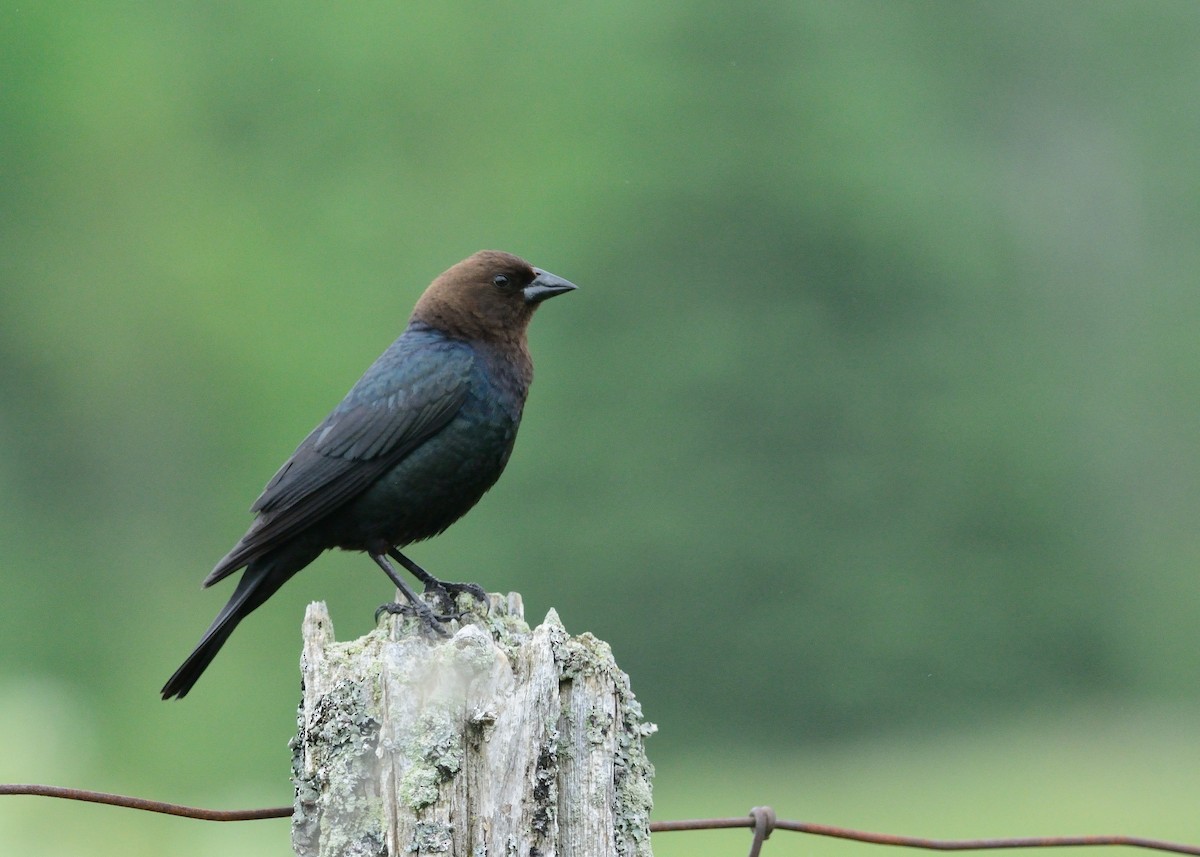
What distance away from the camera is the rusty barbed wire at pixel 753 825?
2836 millimetres

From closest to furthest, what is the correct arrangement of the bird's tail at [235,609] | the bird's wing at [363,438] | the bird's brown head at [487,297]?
1. the bird's tail at [235,609]
2. the bird's wing at [363,438]
3. the bird's brown head at [487,297]

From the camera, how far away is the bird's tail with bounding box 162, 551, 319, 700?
12.9 ft

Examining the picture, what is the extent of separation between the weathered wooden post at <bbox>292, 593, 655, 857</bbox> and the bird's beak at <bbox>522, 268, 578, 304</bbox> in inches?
92.4

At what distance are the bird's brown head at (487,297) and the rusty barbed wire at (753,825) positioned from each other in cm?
189

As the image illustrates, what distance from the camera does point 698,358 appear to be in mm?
23719

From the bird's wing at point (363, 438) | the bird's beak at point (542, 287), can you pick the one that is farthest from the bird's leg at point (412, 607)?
the bird's beak at point (542, 287)

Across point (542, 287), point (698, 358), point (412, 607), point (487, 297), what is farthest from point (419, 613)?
point (698, 358)

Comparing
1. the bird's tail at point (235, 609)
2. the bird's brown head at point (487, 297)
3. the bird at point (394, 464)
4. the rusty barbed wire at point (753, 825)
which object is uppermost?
the bird's brown head at point (487, 297)

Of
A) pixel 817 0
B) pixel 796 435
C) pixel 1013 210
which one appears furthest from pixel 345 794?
pixel 817 0

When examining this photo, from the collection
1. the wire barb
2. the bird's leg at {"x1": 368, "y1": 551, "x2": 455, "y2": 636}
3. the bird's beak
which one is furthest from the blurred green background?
the wire barb

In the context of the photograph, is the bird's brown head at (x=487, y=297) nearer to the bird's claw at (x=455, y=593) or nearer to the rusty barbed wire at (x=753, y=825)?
the bird's claw at (x=455, y=593)

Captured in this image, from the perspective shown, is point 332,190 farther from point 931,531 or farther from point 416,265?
point 931,531

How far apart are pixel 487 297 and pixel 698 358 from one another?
A: 62.3 ft

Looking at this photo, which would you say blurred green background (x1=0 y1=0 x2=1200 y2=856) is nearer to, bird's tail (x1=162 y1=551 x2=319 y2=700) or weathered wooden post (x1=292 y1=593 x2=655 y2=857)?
bird's tail (x1=162 y1=551 x2=319 y2=700)
